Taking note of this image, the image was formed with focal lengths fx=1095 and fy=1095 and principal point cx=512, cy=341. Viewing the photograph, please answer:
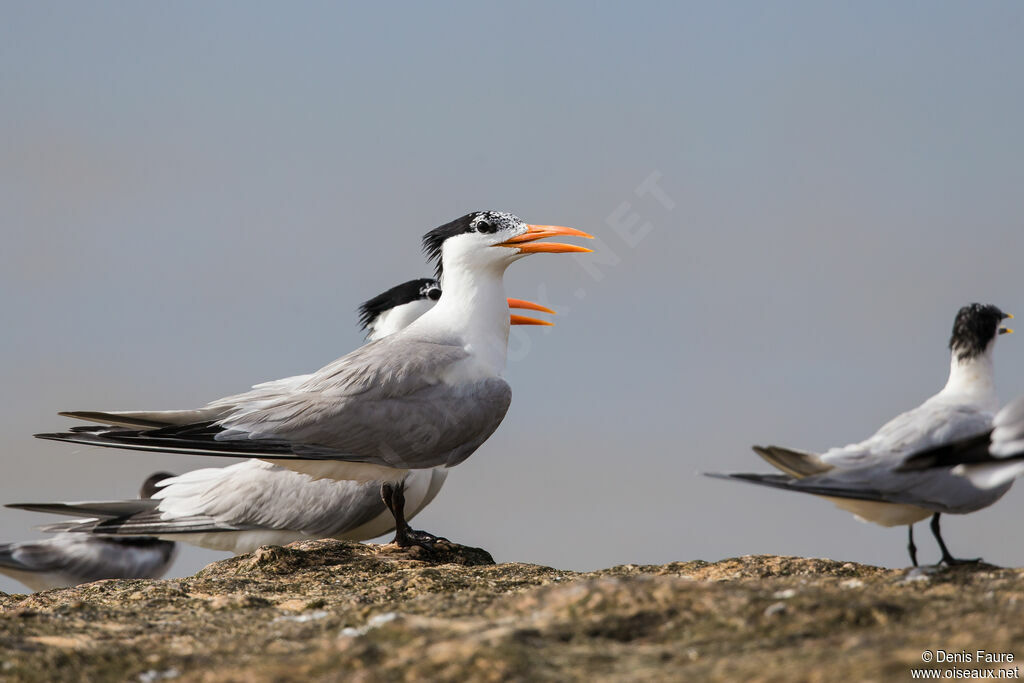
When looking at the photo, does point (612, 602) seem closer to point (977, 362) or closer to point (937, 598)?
point (937, 598)

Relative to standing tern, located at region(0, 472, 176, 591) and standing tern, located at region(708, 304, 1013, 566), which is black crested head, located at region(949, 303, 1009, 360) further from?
standing tern, located at region(0, 472, 176, 591)

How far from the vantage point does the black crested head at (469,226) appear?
7402 millimetres

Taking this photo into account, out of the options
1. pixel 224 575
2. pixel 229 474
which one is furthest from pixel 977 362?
pixel 229 474

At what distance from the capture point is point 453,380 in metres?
6.75

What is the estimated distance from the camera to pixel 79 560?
30.0 ft

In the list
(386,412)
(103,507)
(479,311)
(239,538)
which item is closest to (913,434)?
(386,412)

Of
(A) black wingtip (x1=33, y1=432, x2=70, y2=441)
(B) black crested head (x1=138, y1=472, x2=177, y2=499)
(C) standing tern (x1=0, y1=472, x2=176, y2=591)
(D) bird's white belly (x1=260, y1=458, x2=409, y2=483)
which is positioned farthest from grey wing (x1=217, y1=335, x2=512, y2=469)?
(B) black crested head (x1=138, y1=472, x2=177, y2=499)

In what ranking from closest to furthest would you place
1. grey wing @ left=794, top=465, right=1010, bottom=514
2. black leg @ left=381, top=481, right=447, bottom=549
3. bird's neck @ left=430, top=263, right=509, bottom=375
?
grey wing @ left=794, top=465, right=1010, bottom=514 < black leg @ left=381, top=481, right=447, bottom=549 < bird's neck @ left=430, top=263, right=509, bottom=375

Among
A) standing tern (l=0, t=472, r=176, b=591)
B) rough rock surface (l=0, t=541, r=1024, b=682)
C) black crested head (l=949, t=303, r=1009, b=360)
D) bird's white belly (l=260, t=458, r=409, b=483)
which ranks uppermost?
black crested head (l=949, t=303, r=1009, b=360)

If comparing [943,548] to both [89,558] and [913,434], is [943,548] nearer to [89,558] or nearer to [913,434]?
[913,434]

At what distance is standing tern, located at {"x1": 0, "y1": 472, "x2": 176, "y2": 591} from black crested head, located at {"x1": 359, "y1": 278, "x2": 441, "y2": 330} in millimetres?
2246

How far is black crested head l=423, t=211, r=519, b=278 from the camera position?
24.3ft

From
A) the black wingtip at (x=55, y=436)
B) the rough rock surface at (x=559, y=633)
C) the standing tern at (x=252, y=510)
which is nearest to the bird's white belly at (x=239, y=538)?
the standing tern at (x=252, y=510)

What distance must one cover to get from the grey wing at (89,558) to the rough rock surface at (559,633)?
4.89 m
